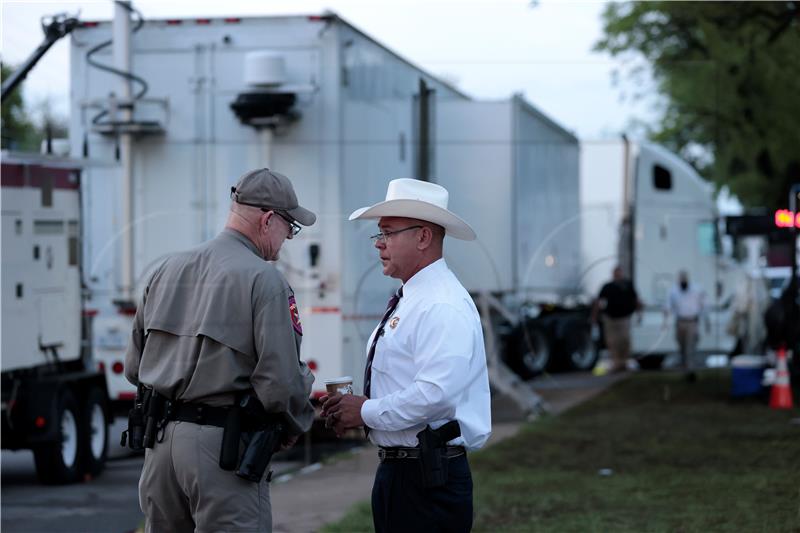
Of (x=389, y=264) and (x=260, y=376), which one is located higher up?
(x=389, y=264)

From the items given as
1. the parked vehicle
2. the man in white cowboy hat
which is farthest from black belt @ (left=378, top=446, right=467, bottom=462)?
the parked vehicle

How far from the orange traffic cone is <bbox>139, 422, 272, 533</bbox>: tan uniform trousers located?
1118 cm

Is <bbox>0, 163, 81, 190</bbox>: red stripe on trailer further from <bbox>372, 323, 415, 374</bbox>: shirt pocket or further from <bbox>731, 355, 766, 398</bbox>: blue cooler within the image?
<bbox>731, 355, 766, 398</bbox>: blue cooler

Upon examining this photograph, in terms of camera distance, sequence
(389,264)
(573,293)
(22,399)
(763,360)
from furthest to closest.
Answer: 1. (573,293)
2. (763,360)
3. (22,399)
4. (389,264)

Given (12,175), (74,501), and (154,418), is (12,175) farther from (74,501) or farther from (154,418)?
(154,418)

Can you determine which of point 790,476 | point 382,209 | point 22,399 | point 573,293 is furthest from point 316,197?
point 573,293

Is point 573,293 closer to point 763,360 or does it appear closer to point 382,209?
point 763,360

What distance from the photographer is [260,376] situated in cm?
470

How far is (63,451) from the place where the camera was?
445 inches

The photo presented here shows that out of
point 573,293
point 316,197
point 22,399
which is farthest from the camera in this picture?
point 573,293

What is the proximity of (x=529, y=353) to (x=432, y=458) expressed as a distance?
52.5ft

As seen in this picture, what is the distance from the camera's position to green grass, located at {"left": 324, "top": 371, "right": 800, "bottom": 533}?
336 inches

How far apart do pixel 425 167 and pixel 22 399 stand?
3.88 metres

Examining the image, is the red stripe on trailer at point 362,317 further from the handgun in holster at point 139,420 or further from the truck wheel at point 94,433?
the handgun in holster at point 139,420
